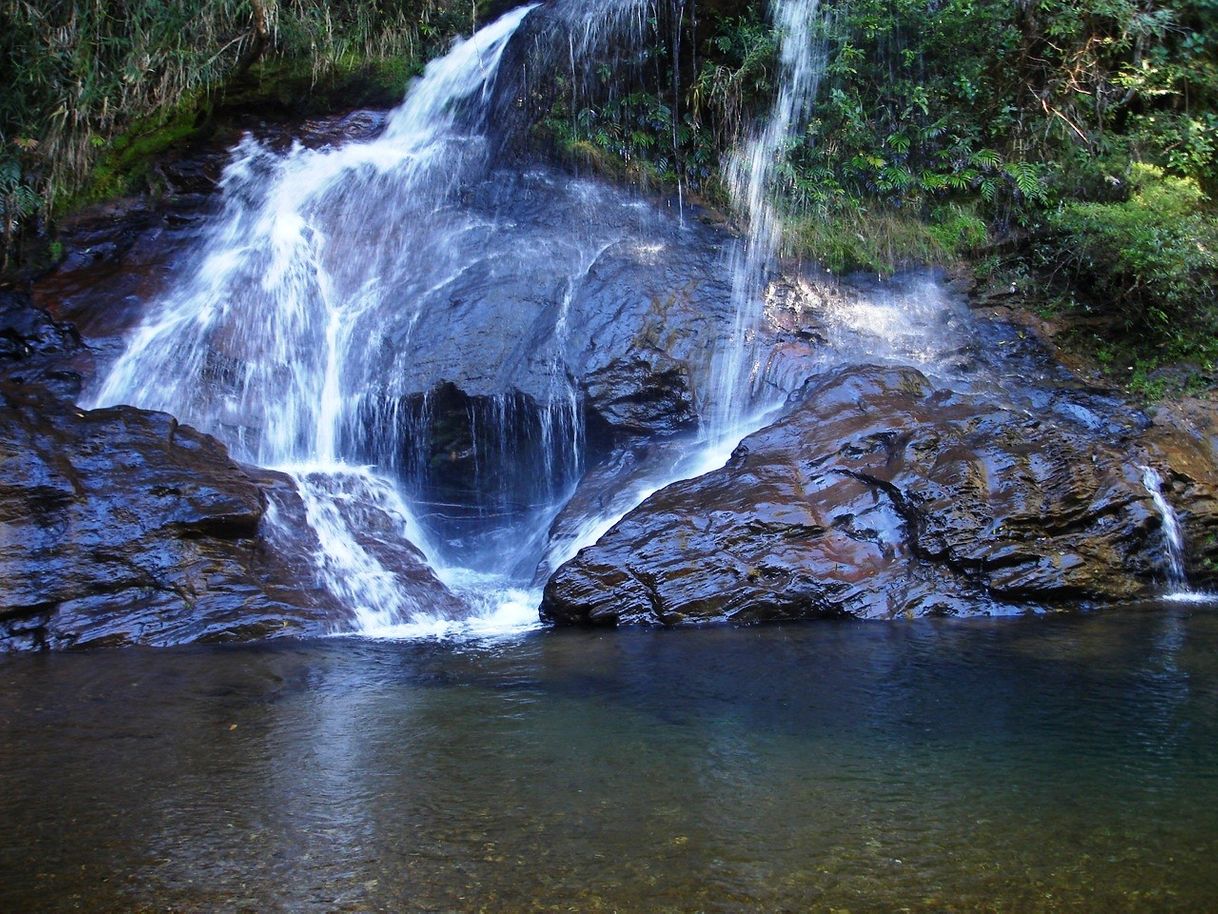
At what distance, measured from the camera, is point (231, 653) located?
6.54 m

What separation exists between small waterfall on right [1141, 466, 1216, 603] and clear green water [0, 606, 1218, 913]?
213 centimetres

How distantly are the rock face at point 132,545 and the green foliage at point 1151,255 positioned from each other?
8.65 metres

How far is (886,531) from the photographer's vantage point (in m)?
8.02

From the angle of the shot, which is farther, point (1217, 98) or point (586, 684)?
→ point (1217, 98)

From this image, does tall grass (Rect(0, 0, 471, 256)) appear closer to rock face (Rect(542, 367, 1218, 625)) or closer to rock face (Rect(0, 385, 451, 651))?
Result: rock face (Rect(0, 385, 451, 651))

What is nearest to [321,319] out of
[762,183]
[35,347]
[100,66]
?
[35,347]

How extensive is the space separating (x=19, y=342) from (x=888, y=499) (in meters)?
9.00

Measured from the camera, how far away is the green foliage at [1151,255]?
35.2ft

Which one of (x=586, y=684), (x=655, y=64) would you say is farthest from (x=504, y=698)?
(x=655, y=64)

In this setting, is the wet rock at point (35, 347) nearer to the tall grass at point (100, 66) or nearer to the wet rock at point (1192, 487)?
the tall grass at point (100, 66)

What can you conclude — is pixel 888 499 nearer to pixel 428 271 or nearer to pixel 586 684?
pixel 586 684

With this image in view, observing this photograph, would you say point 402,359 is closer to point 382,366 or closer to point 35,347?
point 382,366

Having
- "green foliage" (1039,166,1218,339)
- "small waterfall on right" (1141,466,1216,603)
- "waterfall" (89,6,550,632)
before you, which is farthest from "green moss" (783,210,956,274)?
"small waterfall on right" (1141,466,1216,603)

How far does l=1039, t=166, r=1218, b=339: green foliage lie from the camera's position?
10.7 metres
